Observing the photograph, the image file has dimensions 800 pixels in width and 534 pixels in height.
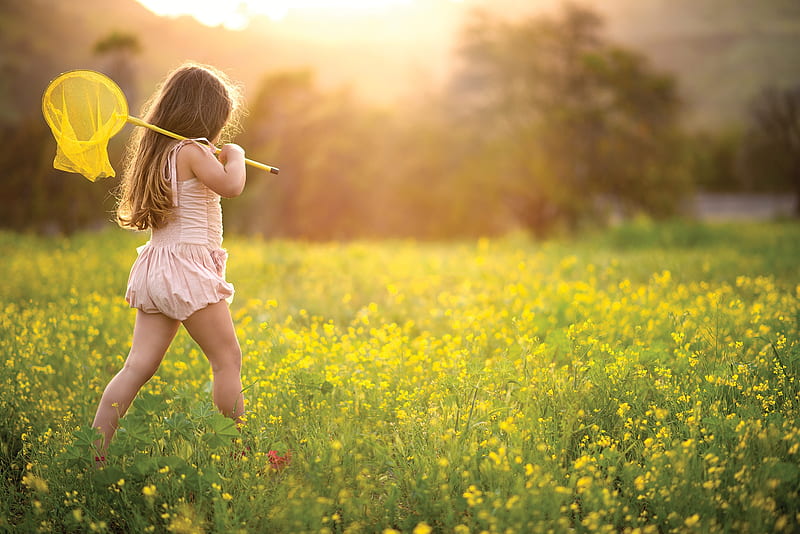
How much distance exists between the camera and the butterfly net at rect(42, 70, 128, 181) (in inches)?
120

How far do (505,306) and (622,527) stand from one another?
3072mm

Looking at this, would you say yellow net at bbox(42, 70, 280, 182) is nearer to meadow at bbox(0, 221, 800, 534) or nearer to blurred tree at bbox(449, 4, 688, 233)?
meadow at bbox(0, 221, 800, 534)

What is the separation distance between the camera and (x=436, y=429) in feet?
10.5

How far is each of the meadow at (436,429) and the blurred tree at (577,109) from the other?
14100mm

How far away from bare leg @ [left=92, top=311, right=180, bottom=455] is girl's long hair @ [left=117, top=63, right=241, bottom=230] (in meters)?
0.50

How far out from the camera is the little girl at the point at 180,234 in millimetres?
3092

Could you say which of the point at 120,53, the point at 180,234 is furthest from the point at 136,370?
the point at 120,53

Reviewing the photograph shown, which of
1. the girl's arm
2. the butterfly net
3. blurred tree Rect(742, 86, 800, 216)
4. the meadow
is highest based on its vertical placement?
blurred tree Rect(742, 86, 800, 216)

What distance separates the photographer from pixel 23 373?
13.1 feet

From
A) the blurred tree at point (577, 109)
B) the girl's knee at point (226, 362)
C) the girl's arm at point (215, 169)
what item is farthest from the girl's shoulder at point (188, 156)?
the blurred tree at point (577, 109)

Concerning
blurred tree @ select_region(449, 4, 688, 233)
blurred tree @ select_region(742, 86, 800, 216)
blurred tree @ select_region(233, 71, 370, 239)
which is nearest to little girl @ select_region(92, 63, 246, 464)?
blurred tree @ select_region(449, 4, 688, 233)

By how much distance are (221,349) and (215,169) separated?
91 centimetres

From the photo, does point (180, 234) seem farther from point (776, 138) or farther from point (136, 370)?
point (776, 138)

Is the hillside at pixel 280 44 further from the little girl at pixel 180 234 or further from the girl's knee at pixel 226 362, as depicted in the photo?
the girl's knee at pixel 226 362
